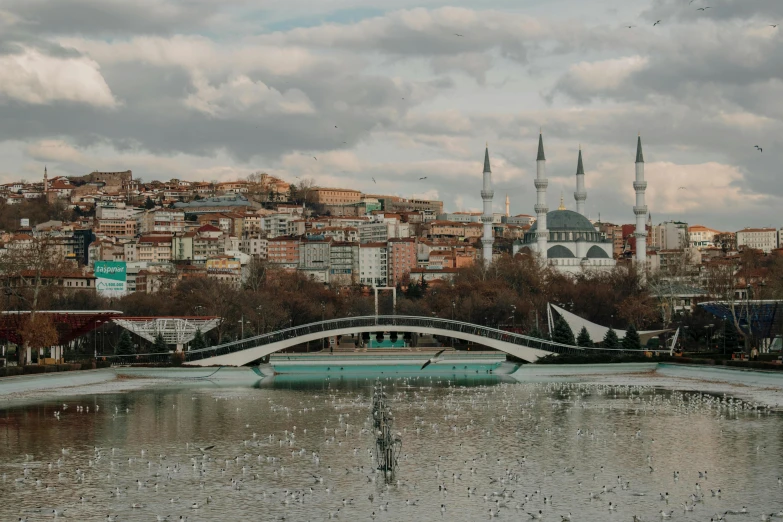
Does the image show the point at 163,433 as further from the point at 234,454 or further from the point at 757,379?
the point at 757,379

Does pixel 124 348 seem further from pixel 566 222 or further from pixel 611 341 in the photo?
pixel 566 222

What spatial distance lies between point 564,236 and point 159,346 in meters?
82.3

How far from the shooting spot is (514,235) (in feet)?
646

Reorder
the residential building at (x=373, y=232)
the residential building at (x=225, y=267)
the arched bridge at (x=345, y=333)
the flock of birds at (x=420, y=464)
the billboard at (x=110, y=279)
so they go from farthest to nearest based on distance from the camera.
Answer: the residential building at (x=373, y=232) → the residential building at (x=225, y=267) → the billboard at (x=110, y=279) → the arched bridge at (x=345, y=333) → the flock of birds at (x=420, y=464)

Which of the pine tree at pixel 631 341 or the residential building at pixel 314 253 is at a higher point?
the residential building at pixel 314 253

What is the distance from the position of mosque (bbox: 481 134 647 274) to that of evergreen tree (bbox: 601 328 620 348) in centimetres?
6025

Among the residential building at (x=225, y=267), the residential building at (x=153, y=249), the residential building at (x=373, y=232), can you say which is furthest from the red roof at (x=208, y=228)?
the residential building at (x=373, y=232)

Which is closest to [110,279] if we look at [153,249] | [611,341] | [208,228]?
[153,249]

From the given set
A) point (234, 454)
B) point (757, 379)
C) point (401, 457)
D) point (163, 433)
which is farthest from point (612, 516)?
point (757, 379)

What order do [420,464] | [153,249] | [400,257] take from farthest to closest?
[153,249] < [400,257] < [420,464]

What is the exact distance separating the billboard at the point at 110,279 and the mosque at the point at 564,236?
37.5 m

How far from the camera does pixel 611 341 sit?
215ft

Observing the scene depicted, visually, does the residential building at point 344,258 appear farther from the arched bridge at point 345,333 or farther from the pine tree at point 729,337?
the pine tree at point 729,337

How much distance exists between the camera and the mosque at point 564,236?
5034 inches
